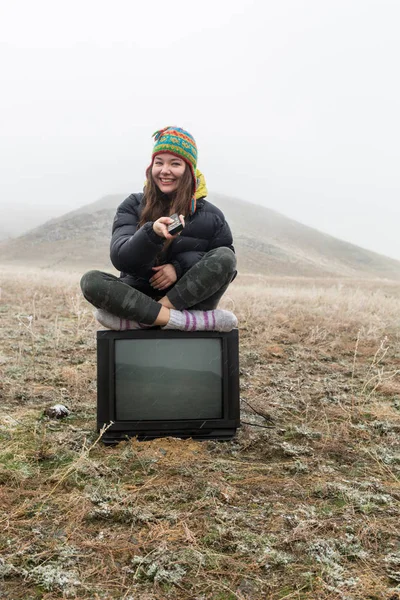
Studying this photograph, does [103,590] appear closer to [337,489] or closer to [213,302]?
[337,489]

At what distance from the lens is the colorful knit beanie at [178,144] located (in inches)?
122

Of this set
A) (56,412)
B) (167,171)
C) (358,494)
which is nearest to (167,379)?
(56,412)

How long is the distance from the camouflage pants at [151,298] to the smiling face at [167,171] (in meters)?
0.59

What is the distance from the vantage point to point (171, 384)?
2791 mm

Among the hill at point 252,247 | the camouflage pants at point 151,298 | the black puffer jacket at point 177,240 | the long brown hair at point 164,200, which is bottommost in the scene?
the hill at point 252,247

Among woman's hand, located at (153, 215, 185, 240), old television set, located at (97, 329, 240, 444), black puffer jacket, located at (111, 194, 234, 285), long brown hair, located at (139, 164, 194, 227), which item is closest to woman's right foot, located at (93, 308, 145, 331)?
old television set, located at (97, 329, 240, 444)

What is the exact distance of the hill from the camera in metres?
41.1

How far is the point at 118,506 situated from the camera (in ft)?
6.42

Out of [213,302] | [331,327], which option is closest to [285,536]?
[213,302]

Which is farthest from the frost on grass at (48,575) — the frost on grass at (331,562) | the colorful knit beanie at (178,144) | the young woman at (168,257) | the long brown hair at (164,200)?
the colorful knit beanie at (178,144)

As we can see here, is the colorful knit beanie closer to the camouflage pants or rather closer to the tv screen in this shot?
the camouflage pants

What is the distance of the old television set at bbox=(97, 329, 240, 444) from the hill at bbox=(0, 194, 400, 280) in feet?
107

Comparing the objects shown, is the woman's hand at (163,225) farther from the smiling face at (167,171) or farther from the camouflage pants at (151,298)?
the smiling face at (167,171)

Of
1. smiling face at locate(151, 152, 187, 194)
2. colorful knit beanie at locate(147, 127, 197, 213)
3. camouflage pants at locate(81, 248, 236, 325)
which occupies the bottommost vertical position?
camouflage pants at locate(81, 248, 236, 325)
